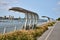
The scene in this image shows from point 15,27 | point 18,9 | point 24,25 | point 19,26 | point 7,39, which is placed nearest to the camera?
point 7,39

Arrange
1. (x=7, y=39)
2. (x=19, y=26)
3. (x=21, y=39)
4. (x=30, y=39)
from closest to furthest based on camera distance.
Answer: (x=7, y=39), (x=21, y=39), (x=30, y=39), (x=19, y=26)

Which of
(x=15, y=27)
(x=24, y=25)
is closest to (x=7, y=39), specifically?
(x=15, y=27)

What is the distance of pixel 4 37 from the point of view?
58.8 feet

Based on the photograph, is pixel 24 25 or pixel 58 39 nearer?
pixel 58 39

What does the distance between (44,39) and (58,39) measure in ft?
5.09

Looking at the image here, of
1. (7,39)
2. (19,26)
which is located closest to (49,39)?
(19,26)

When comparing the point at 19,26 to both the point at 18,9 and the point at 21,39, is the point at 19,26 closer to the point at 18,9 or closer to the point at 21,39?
the point at 18,9

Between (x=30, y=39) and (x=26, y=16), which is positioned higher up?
(x=26, y=16)

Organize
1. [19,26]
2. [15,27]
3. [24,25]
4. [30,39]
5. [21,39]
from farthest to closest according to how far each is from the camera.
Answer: [24,25] → [19,26] → [15,27] → [30,39] → [21,39]

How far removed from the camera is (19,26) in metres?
27.3

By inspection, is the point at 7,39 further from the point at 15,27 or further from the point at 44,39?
the point at 44,39

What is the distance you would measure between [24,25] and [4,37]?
1197 cm

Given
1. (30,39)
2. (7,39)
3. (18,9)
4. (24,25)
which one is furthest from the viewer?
(24,25)

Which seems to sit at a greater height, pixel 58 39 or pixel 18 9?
pixel 18 9
